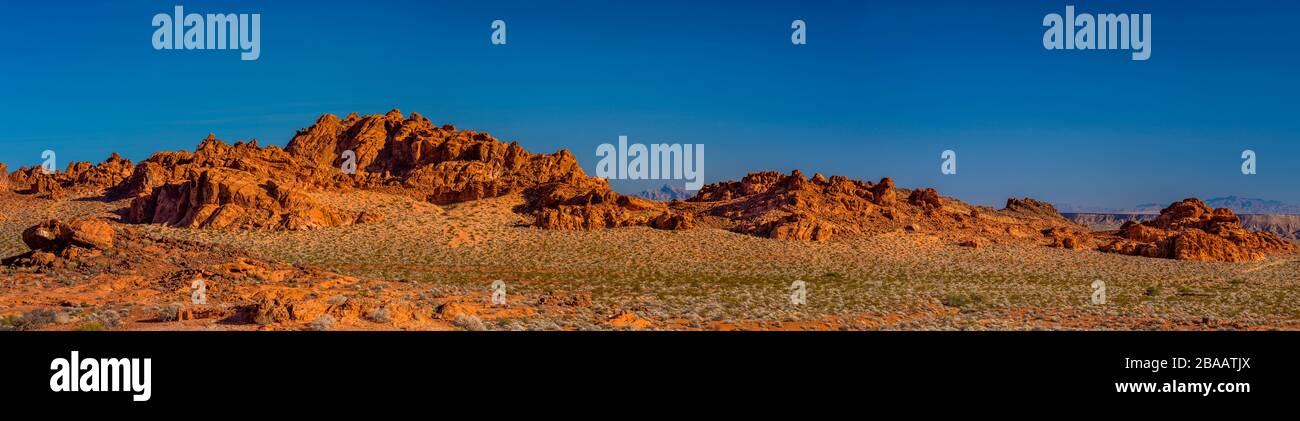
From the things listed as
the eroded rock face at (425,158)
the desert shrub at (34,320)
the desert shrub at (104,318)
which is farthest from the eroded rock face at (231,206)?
the desert shrub at (34,320)

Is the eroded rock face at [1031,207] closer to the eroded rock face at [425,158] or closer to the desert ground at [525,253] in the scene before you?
the desert ground at [525,253]

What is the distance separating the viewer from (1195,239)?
53.5m

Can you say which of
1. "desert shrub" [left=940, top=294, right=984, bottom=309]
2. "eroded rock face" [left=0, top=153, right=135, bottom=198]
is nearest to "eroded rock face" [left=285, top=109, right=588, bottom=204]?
"eroded rock face" [left=0, top=153, right=135, bottom=198]

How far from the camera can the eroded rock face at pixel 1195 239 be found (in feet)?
173

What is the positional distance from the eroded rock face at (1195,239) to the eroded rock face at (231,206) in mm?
54092

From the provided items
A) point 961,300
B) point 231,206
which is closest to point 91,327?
point 961,300

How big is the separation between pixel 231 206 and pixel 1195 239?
209 ft

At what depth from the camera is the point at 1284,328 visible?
2217cm

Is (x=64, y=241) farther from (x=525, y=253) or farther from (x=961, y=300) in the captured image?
(x=961, y=300)

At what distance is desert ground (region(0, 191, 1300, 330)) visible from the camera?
18.6m

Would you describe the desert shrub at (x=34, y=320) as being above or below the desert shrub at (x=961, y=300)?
above

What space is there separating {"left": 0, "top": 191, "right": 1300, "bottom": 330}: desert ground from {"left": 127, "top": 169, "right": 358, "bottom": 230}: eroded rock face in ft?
5.54

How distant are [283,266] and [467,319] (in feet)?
41.9
